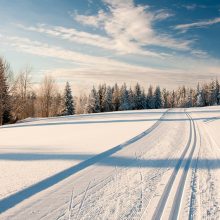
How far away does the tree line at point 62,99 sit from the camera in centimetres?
3641

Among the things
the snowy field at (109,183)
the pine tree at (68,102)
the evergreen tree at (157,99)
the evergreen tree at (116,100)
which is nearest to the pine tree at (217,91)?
the evergreen tree at (157,99)

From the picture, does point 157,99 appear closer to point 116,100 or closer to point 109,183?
point 116,100

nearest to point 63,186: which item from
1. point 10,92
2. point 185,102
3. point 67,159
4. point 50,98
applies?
point 67,159

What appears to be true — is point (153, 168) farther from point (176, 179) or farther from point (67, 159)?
point (67, 159)

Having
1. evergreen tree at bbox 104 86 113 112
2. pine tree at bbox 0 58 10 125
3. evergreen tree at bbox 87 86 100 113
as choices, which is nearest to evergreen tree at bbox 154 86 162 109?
evergreen tree at bbox 104 86 113 112

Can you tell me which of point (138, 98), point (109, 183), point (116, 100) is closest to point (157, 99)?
point (138, 98)

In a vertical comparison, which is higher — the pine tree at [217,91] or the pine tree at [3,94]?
the pine tree at [217,91]

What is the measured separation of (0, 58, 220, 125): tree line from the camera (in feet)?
119

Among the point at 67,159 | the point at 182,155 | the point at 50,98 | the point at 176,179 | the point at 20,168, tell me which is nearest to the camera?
the point at 176,179

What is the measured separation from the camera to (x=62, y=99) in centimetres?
5897

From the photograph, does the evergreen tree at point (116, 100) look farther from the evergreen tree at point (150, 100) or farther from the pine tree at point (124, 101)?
the evergreen tree at point (150, 100)

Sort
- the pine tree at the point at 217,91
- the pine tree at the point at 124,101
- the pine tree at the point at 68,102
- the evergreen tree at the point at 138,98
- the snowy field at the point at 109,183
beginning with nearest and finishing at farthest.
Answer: the snowy field at the point at 109,183
the pine tree at the point at 68,102
the pine tree at the point at 124,101
the evergreen tree at the point at 138,98
the pine tree at the point at 217,91

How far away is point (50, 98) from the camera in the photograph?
52.6 metres

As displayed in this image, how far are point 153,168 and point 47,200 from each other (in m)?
3.51
